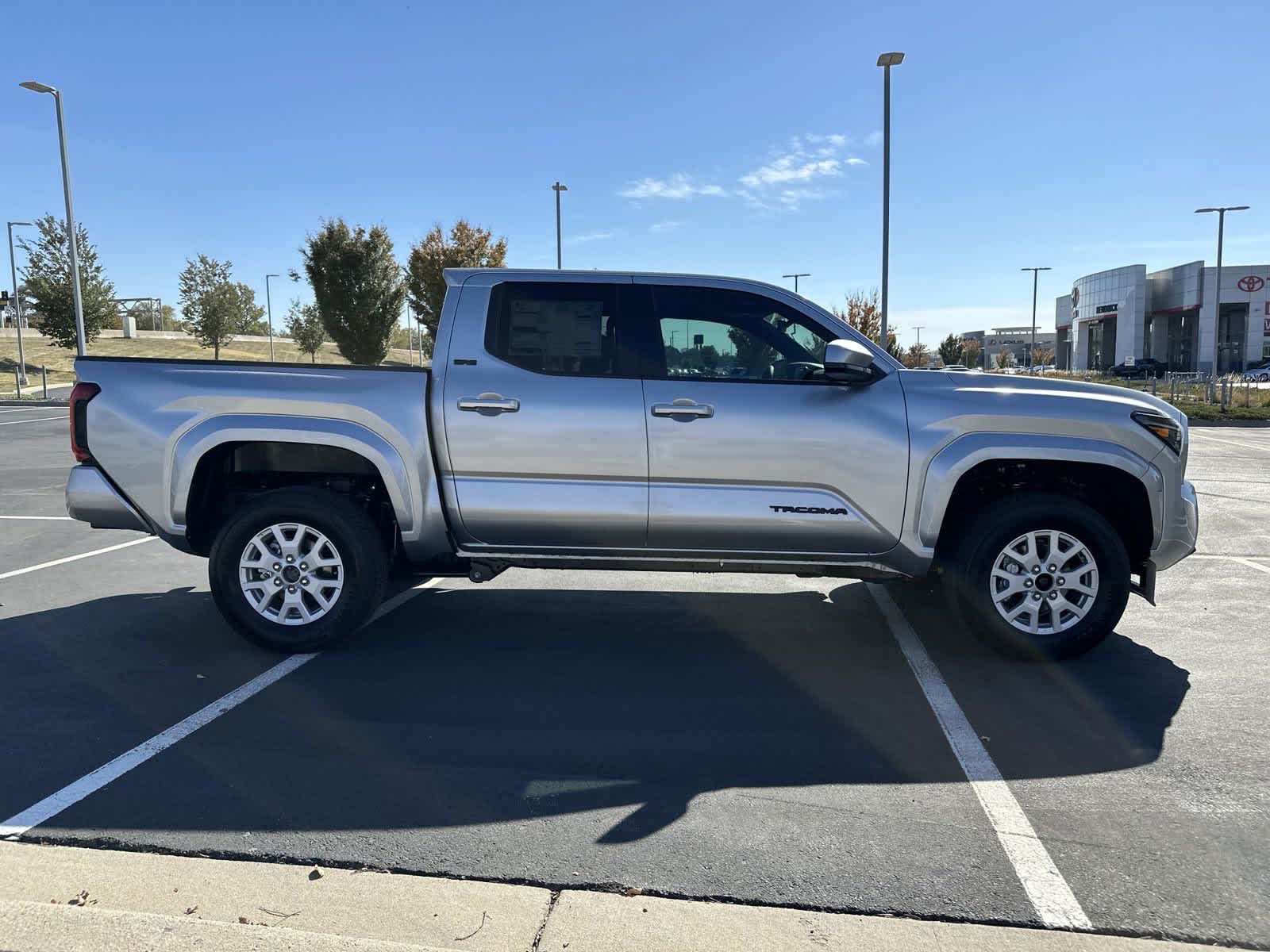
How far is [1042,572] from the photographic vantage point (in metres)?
4.96

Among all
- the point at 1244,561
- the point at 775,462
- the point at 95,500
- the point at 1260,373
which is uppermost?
the point at 775,462

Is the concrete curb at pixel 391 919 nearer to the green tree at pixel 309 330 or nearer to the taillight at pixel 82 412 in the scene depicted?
the taillight at pixel 82 412

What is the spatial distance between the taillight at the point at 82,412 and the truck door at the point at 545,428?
1883 millimetres

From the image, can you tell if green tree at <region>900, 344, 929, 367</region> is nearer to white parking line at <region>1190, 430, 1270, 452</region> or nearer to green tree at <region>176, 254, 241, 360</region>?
white parking line at <region>1190, 430, 1270, 452</region>

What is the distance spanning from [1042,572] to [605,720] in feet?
7.93

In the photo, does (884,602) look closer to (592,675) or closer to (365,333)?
(592,675)

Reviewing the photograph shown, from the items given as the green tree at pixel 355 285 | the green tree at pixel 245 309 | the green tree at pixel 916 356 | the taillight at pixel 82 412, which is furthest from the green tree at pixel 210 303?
the taillight at pixel 82 412

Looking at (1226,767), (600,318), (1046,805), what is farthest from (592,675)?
(1226,767)

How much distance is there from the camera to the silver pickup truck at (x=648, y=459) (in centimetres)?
492

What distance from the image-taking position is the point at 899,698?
4562mm

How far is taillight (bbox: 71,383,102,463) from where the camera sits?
5055 mm

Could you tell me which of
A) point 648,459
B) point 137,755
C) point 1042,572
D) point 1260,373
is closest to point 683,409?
point 648,459

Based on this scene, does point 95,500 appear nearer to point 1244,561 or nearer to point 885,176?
point 1244,561

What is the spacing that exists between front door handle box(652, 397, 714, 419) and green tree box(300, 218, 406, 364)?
1290 inches
